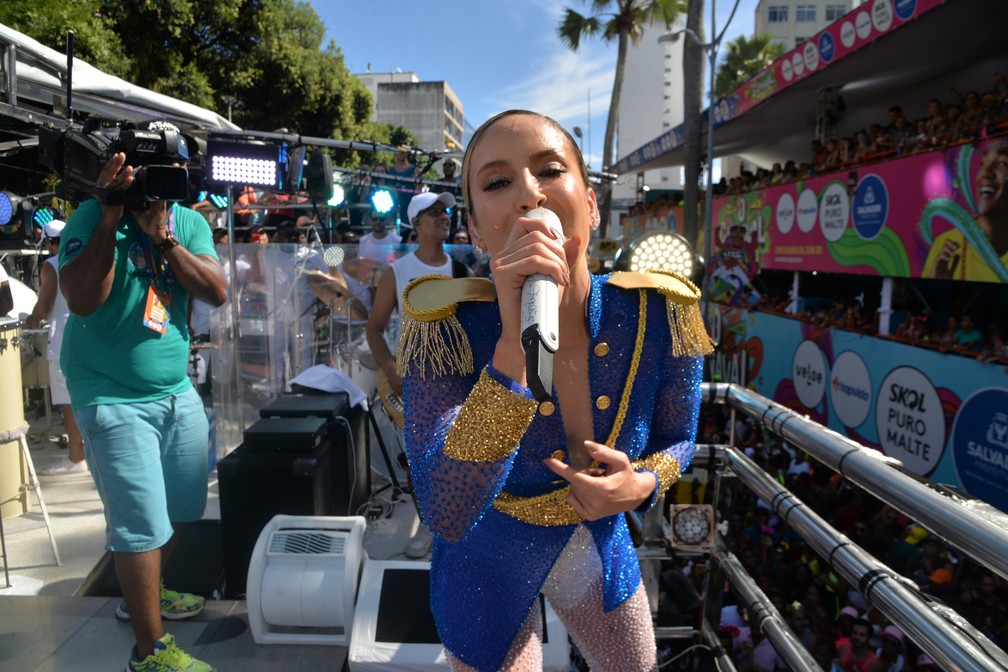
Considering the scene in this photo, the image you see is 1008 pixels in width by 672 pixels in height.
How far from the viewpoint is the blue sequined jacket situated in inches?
50.7

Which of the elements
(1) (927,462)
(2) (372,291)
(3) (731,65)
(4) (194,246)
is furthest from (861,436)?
(3) (731,65)

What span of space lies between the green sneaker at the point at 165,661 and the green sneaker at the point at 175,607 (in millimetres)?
424

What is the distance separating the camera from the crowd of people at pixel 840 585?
4.05 meters

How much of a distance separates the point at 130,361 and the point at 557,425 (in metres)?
1.78

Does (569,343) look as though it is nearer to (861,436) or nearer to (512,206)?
(512,206)

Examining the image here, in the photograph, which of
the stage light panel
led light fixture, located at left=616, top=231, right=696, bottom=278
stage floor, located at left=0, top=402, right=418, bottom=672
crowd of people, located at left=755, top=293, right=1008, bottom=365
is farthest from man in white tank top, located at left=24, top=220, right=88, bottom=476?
crowd of people, located at left=755, top=293, right=1008, bottom=365

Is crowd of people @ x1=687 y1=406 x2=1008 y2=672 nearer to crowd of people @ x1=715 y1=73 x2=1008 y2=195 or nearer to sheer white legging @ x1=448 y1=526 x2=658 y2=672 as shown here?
sheer white legging @ x1=448 y1=526 x2=658 y2=672

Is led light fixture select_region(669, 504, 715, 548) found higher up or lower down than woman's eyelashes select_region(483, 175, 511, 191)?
lower down

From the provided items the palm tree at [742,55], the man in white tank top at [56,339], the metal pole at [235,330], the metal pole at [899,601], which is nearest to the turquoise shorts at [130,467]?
the metal pole at [899,601]

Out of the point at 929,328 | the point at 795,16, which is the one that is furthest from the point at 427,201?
the point at 795,16

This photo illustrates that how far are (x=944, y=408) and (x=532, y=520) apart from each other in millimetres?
6714

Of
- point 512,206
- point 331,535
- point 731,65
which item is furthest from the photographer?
point 731,65

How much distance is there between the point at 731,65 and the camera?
111ft

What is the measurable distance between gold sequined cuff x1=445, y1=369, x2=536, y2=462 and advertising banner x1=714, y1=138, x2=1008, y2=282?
673cm
